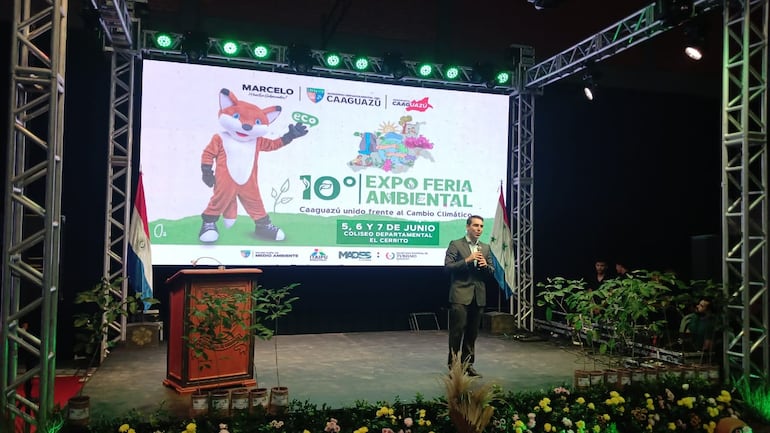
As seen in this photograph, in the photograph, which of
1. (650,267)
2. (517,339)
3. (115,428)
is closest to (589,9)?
(650,267)

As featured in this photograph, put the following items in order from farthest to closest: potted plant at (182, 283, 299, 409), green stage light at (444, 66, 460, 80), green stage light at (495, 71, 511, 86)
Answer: green stage light at (495, 71, 511, 86), green stage light at (444, 66, 460, 80), potted plant at (182, 283, 299, 409)

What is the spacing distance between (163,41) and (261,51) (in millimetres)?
1017

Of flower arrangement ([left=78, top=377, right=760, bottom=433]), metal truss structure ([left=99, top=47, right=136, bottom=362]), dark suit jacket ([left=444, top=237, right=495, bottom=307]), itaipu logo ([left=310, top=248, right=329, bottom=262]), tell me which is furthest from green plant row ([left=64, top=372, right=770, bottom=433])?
itaipu logo ([left=310, top=248, right=329, bottom=262])

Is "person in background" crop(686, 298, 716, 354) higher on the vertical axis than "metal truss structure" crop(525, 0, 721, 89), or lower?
lower

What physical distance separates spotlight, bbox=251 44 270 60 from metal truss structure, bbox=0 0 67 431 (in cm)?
289

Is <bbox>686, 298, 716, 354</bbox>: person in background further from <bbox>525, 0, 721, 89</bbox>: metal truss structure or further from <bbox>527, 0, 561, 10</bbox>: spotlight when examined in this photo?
<bbox>527, 0, 561, 10</bbox>: spotlight

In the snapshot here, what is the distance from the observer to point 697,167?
354 inches

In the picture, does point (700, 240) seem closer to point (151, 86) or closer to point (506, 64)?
point (506, 64)

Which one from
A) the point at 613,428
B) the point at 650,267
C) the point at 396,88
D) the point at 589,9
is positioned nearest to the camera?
the point at 613,428

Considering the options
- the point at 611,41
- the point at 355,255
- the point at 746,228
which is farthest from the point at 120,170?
the point at 746,228

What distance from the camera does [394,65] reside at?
23.1 feet

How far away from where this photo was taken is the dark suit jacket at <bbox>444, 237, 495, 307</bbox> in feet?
15.9

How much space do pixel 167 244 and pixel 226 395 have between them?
3176 millimetres

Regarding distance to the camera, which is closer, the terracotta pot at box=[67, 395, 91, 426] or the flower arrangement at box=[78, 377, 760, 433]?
the terracotta pot at box=[67, 395, 91, 426]
